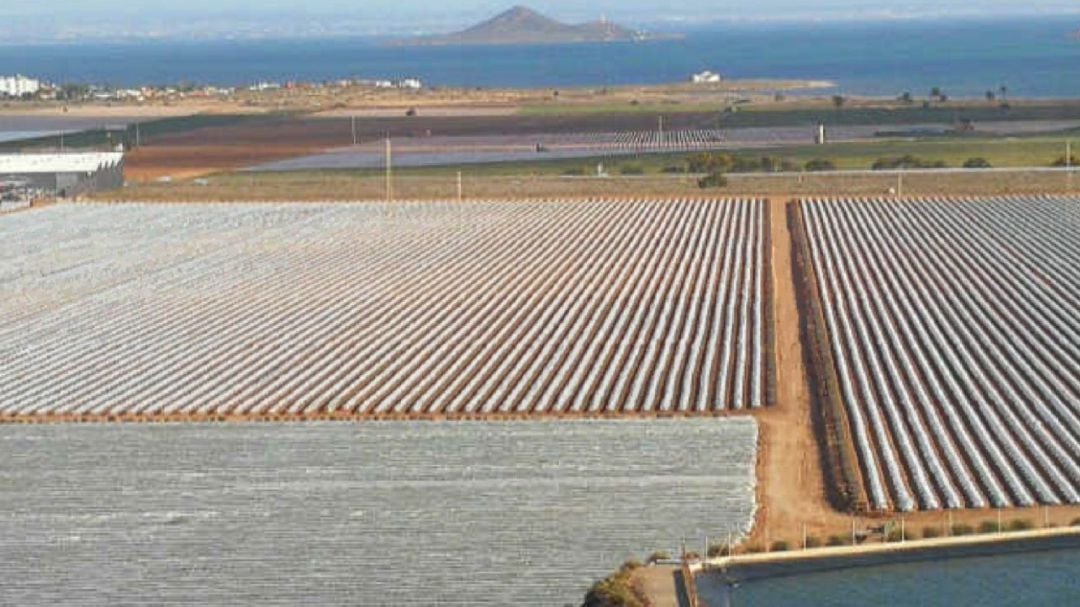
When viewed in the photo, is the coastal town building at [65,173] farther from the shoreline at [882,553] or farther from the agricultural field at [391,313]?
the shoreline at [882,553]

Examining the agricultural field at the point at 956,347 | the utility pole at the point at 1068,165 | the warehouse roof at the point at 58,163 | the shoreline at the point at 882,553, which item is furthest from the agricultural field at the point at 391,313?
the utility pole at the point at 1068,165

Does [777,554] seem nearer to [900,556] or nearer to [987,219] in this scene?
[900,556]

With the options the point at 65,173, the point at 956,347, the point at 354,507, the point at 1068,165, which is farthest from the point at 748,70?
the point at 354,507

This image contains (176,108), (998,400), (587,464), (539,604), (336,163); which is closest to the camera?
(539,604)

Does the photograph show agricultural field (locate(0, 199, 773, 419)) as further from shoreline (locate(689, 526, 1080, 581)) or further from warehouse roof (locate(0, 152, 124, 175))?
warehouse roof (locate(0, 152, 124, 175))

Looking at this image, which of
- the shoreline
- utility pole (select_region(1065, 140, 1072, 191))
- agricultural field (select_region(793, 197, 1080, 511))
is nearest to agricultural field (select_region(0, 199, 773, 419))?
agricultural field (select_region(793, 197, 1080, 511))

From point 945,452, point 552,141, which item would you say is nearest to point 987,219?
point 945,452

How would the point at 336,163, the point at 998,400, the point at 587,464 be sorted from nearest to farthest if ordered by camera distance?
the point at 587,464
the point at 998,400
the point at 336,163
